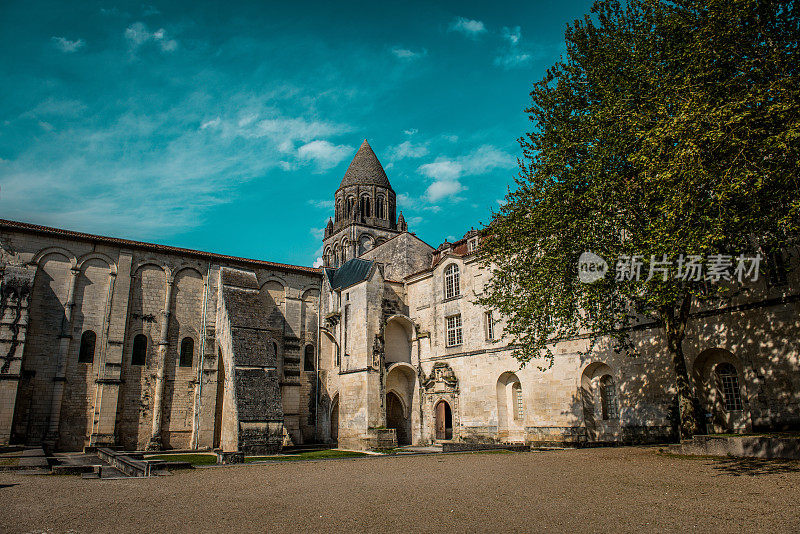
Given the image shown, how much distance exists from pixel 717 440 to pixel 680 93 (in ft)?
29.6

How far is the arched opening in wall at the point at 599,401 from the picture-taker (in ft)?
65.7

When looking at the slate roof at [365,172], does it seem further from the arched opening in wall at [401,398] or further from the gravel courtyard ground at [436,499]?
the gravel courtyard ground at [436,499]

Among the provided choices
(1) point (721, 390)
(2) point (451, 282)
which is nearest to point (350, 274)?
(2) point (451, 282)

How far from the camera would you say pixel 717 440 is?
1308 centimetres

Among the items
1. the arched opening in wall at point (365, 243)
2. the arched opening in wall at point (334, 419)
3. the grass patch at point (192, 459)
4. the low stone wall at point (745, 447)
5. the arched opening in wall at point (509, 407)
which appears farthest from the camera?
the arched opening in wall at point (365, 243)

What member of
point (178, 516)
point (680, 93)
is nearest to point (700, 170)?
point (680, 93)

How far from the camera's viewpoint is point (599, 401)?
20.4 m

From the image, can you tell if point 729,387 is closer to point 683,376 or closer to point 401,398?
point 683,376

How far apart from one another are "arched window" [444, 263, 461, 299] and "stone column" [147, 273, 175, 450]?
45.9 feet

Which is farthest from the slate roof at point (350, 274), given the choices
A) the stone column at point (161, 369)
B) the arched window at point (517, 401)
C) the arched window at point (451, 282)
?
the arched window at point (517, 401)

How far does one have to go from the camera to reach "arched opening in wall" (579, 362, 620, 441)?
20.0m

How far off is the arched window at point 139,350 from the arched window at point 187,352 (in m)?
1.67

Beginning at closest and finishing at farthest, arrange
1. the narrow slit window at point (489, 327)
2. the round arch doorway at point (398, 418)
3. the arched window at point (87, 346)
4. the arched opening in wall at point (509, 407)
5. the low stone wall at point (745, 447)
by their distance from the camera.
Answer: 1. the low stone wall at point (745, 447)
2. the arched opening in wall at point (509, 407)
3. the arched window at point (87, 346)
4. the narrow slit window at point (489, 327)
5. the round arch doorway at point (398, 418)

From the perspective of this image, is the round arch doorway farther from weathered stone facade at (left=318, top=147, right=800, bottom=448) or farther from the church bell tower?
the church bell tower
